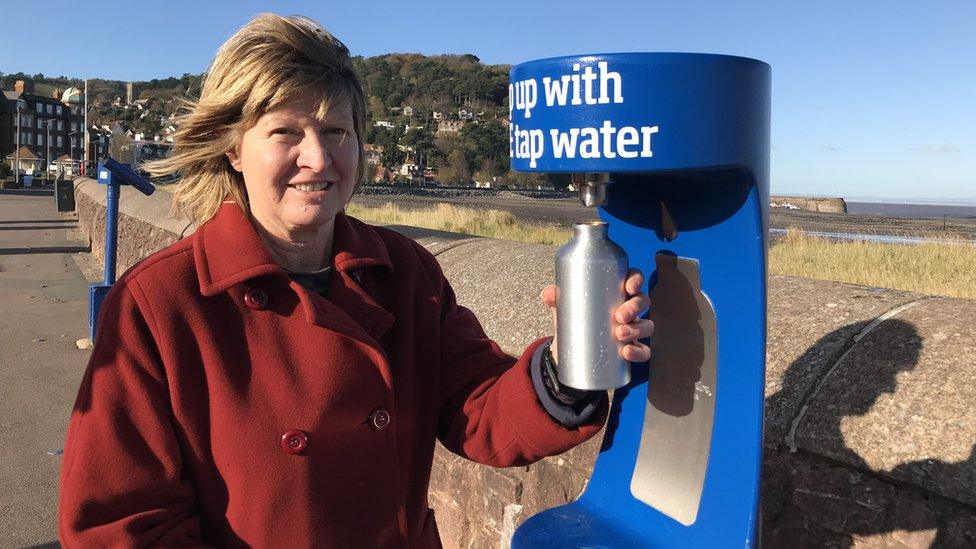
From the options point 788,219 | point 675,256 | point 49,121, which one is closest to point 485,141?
point 788,219

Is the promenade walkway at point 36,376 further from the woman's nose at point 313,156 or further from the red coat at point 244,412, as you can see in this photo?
the woman's nose at point 313,156

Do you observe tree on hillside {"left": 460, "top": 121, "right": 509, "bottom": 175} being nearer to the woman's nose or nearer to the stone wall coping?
the stone wall coping

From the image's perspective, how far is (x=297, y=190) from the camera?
1.68 m

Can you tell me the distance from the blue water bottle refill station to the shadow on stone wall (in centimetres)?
35

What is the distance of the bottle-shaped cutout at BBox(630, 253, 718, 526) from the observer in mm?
1642

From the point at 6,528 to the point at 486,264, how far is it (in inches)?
98.0

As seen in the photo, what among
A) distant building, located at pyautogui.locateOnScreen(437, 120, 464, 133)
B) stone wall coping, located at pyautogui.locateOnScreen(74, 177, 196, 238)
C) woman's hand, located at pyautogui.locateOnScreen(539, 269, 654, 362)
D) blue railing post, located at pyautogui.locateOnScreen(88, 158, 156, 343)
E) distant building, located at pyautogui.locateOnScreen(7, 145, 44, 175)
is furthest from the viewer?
distant building, located at pyautogui.locateOnScreen(437, 120, 464, 133)

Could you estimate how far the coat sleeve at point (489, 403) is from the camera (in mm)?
1640

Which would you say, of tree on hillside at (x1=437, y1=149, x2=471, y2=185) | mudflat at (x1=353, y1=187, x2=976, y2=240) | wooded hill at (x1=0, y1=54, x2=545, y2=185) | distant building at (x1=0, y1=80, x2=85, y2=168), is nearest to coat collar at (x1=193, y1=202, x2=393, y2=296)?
mudflat at (x1=353, y1=187, x2=976, y2=240)

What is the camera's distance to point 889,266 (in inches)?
206

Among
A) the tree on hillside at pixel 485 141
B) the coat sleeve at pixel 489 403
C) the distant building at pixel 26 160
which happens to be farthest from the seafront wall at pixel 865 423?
A: the distant building at pixel 26 160

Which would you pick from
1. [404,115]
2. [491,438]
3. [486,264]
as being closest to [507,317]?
[486,264]

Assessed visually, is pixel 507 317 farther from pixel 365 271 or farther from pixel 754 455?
pixel 754 455

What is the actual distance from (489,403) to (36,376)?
218 inches
